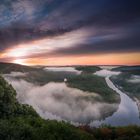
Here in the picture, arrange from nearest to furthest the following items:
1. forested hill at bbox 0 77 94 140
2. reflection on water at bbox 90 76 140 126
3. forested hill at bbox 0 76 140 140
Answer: forested hill at bbox 0 77 94 140
forested hill at bbox 0 76 140 140
reflection on water at bbox 90 76 140 126

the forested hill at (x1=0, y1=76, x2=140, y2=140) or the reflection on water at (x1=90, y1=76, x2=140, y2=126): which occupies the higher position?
the forested hill at (x1=0, y1=76, x2=140, y2=140)

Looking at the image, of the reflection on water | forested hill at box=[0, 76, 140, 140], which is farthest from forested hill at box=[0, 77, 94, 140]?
the reflection on water

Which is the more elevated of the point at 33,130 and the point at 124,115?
the point at 33,130

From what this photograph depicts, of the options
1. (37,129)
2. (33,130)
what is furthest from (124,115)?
(33,130)

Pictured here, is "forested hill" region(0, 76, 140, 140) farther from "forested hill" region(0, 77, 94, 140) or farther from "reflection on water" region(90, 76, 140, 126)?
"reflection on water" region(90, 76, 140, 126)

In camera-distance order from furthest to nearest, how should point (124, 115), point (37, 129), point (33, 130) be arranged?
point (124, 115)
point (37, 129)
point (33, 130)

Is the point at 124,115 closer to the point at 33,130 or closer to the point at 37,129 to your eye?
the point at 37,129

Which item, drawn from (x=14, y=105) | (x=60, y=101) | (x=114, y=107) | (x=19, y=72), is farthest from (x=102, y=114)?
(x=14, y=105)

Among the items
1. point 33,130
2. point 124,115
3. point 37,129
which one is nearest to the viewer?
point 33,130

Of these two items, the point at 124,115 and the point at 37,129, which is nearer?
the point at 37,129

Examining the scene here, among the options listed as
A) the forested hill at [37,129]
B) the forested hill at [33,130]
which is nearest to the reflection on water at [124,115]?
the forested hill at [37,129]
